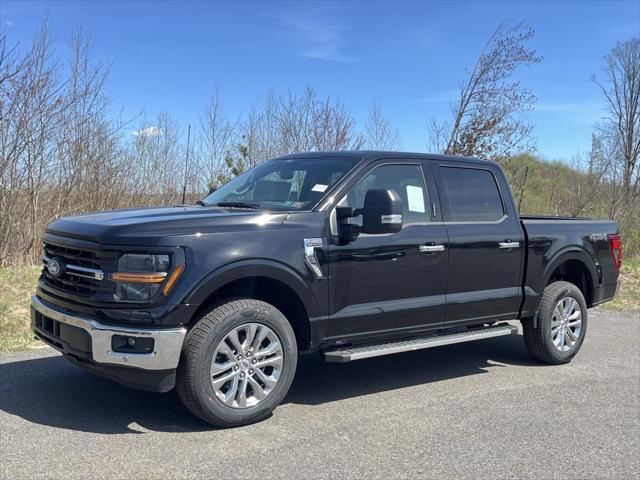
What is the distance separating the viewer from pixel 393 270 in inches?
200

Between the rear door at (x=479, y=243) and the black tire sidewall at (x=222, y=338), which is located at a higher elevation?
the rear door at (x=479, y=243)

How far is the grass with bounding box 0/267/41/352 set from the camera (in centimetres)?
648

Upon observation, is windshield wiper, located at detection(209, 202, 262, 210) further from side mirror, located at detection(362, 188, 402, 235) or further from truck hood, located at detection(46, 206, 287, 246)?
side mirror, located at detection(362, 188, 402, 235)

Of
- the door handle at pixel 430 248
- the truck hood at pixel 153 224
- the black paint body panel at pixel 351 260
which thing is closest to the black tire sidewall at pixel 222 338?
the black paint body panel at pixel 351 260

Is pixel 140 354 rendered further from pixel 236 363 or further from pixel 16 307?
pixel 16 307

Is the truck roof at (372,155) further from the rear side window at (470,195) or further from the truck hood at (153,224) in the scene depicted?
the truck hood at (153,224)

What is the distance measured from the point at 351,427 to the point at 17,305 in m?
4.97

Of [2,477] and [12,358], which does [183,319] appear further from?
[12,358]

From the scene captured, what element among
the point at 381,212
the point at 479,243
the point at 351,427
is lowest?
the point at 351,427

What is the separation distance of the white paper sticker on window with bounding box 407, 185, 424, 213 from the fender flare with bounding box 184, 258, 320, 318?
1.36 m

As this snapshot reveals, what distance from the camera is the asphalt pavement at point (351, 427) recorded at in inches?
147

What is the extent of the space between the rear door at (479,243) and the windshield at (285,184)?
111cm

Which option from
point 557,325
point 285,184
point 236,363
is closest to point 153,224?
point 236,363

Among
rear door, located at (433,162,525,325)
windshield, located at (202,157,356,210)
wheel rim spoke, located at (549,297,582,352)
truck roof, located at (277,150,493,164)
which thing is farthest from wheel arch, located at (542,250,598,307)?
windshield, located at (202,157,356,210)
